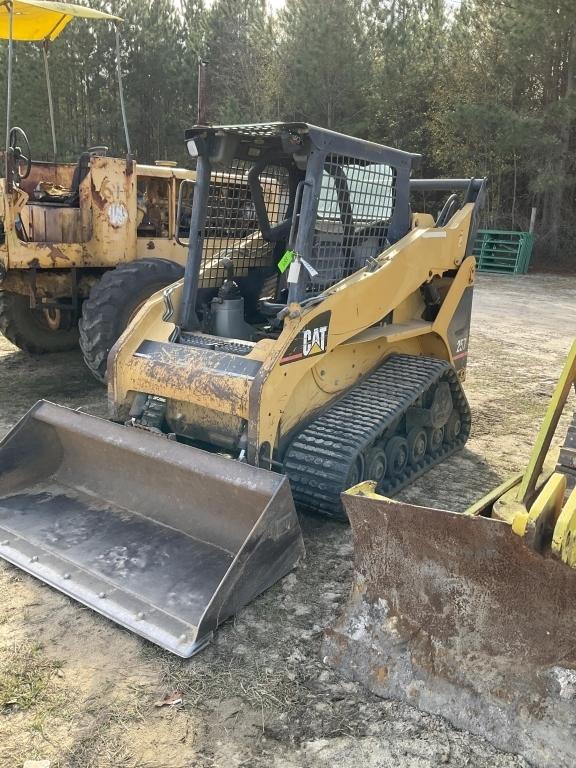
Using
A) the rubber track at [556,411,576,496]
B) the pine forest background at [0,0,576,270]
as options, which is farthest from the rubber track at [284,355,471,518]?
the pine forest background at [0,0,576,270]

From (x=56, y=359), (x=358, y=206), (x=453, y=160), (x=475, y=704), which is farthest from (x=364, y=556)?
(x=453, y=160)

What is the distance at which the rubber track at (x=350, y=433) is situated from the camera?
11.7ft

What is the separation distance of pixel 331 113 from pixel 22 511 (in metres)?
18.8

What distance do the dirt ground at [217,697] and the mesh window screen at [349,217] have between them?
147cm

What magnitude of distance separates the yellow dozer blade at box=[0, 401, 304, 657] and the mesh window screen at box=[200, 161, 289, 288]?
1.30 metres

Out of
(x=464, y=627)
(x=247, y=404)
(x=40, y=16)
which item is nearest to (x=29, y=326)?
(x=40, y=16)

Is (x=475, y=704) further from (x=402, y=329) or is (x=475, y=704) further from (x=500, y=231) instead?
(x=500, y=231)

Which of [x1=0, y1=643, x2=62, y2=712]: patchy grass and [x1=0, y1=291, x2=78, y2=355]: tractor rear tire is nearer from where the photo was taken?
[x1=0, y1=643, x2=62, y2=712]: patchy grass

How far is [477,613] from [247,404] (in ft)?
5.11

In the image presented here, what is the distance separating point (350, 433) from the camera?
3.70 m

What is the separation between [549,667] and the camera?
2.23 m

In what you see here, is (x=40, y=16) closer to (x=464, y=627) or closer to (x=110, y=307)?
(x=110, y=307)

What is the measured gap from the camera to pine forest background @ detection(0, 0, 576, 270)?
Answer: 17.3 m

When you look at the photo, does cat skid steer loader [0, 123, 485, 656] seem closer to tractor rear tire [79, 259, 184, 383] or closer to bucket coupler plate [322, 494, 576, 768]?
bucket coupler plate [322, 494, 576, 768]
